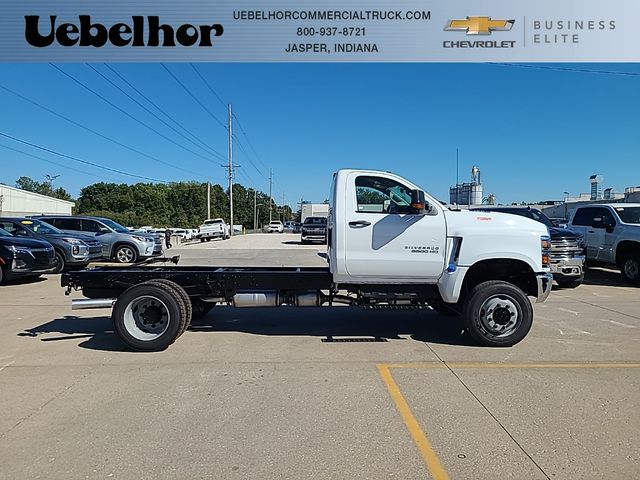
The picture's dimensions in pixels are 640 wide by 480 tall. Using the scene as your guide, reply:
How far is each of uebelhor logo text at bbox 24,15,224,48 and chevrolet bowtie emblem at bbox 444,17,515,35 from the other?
5411mm

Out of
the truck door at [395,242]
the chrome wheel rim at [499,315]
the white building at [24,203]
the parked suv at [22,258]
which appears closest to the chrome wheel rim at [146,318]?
the truck door at [395,242]

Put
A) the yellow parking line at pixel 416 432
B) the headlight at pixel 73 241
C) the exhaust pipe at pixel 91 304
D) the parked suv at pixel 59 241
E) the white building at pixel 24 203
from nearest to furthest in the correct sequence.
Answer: the yellow parking line at pixel 416 432
the exhaust pipe at pixel 91 304
the parked suv at pixel 59 241
the headlight at pixel 73 241
the white building at pixel 24 203

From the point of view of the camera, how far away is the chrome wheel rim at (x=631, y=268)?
12968 mm

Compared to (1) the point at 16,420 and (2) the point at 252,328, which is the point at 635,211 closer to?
(2) the point at 252,328

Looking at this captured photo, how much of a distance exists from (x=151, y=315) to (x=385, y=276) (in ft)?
10.4

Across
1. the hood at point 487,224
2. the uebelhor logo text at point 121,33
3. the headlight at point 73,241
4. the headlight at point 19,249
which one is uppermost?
the uebelhor logo text at point 121,33

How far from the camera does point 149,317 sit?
6.56 m

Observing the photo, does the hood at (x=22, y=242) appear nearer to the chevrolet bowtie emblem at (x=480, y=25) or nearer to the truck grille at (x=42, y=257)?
the truck grille at (x=42, y=257)

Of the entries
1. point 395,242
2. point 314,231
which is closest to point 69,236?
point 395,242

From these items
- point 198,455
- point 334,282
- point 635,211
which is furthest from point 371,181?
point 635,211

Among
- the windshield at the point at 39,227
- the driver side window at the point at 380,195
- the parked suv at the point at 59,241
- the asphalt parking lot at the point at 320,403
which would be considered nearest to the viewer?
the asphalt parking lot at the point at 320,403

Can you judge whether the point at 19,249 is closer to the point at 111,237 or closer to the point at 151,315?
the point at 111,237

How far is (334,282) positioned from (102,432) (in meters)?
3.59

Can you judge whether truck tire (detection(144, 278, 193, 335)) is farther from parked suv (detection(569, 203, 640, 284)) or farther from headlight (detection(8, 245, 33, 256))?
parked suv (detection(569, 203, 640, 284))
